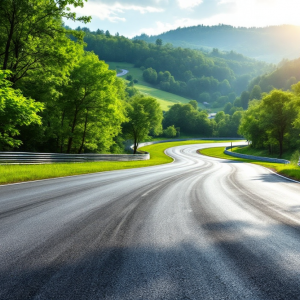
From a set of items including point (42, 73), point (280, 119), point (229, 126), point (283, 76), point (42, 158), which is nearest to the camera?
point (42, 73)

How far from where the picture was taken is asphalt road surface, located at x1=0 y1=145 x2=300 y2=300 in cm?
264

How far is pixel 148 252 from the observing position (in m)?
3.61

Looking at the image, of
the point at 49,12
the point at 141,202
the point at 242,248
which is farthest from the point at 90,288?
the point at 49,12

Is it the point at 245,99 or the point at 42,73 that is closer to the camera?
the point at 42,73

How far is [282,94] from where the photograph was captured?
47.5 m

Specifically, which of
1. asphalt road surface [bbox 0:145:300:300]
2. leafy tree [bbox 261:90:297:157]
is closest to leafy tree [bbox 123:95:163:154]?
leafy tree [bbox 261:90:297:157]

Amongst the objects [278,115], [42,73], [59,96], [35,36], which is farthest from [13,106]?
[278,115]

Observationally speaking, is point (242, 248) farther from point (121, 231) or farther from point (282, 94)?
point (282, 94)

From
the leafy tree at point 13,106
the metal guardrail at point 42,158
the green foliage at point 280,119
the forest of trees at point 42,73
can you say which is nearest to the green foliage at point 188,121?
the green foliage at point 280,119

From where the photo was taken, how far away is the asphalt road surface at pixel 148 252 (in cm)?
264

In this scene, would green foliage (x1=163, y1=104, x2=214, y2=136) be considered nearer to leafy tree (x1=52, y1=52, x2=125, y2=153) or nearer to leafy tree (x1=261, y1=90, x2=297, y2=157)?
leafy tree (x1=261, y1=90, x2=297, y2=157)

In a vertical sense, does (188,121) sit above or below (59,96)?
above

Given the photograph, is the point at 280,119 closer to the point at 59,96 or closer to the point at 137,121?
the point at 137,121

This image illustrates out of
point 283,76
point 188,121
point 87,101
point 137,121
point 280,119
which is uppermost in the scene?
point 283,76
